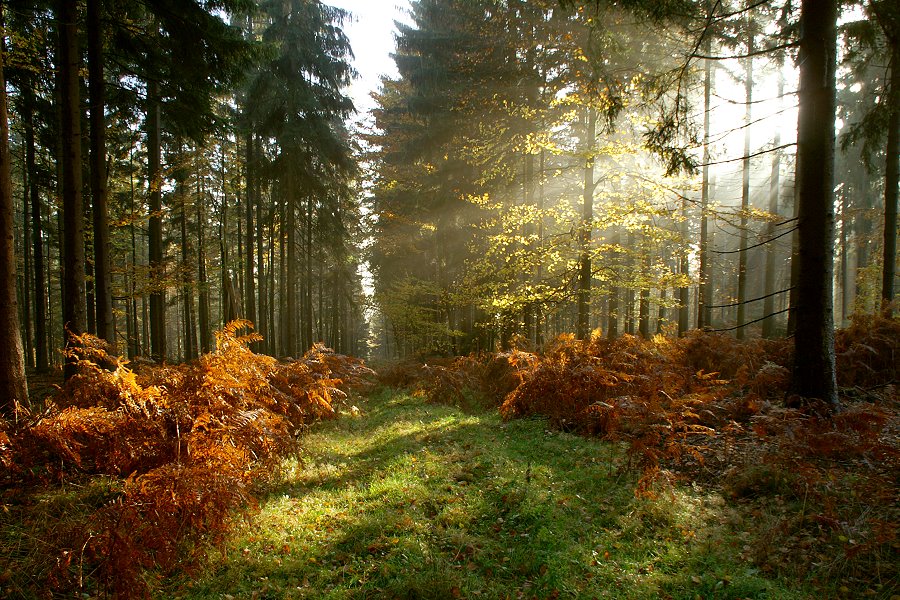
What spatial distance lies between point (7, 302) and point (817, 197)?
1018 cm

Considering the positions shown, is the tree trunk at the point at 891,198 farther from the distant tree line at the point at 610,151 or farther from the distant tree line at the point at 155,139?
the distant tree line at the point at 155,139

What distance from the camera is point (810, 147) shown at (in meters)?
5.78

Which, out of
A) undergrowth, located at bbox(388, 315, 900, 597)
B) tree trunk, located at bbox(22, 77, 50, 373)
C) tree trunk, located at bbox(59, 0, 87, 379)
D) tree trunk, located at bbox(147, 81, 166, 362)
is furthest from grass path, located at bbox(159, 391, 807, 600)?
tree trunk, located at bbox(22, 77, 50, 373)

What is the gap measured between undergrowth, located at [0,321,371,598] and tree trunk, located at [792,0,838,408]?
23.2 feet

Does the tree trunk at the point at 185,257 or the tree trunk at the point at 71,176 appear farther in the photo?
the tree trunk at the point at 185,257

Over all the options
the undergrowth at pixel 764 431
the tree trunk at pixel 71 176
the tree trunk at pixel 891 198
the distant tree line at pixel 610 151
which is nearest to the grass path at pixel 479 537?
the undergrowth at pixel 764 431

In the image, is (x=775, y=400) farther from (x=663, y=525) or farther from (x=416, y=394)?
(x=416, y=394)

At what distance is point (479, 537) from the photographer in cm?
436

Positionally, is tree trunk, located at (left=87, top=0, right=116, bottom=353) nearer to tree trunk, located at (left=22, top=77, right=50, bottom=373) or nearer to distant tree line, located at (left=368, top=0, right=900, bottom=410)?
tree trunk, located at (left=22, top=77, right=50, bottom=373)

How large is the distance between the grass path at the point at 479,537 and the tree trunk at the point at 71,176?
15.7ft

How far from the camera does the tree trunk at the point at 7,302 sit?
4957 mm

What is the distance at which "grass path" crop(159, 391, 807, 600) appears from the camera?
137 inches

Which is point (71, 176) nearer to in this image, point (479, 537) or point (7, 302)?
point (7, 302)

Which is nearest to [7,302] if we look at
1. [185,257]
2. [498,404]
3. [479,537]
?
[479,537]
